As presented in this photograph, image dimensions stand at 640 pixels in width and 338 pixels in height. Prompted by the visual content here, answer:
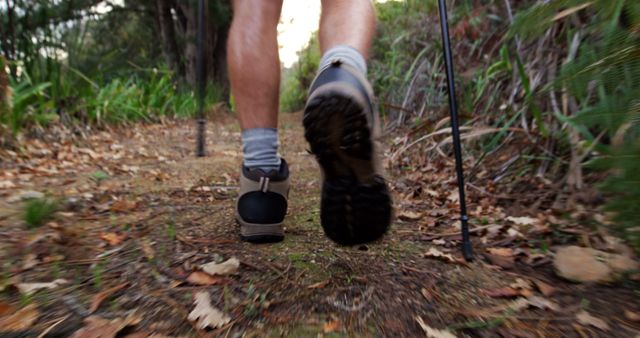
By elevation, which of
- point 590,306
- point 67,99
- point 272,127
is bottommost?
point 590,306

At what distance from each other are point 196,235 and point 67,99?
2538 millimetres

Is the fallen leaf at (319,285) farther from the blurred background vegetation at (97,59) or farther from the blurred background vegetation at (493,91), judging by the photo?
the blurred background vegetation at (97,59)

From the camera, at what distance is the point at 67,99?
3.20 meters

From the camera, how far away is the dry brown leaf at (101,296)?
2.64 ft

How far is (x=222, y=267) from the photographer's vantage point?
984 mm

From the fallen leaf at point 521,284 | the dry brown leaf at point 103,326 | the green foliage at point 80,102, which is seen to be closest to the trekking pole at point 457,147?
the fallen leaf at point 521,284

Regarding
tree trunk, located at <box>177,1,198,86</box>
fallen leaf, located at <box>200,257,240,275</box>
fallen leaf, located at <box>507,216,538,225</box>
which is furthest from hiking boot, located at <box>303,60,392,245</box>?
tree trunk, located at <box>177,1,198,86</box>

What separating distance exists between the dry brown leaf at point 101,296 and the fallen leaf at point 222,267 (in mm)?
170

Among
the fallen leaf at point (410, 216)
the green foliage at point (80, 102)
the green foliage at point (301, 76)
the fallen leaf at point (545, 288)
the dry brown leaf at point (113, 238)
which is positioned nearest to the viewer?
the fallen leaf at point (545, 288)

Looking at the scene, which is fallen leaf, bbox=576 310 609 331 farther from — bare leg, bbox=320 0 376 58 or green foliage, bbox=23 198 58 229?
green foliage, bbox=23 198 58 229

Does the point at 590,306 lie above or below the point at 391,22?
below

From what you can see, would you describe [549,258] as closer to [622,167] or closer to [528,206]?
[622,167]

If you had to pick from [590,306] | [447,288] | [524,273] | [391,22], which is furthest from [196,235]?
[391,22]

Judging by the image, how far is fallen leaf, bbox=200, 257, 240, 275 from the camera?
3.17 feet
